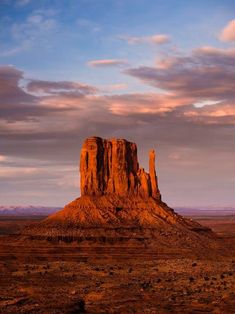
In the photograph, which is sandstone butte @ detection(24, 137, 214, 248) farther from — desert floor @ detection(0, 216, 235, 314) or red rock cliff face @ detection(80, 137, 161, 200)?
desert floor @ detection(0, 216, 235, 314)

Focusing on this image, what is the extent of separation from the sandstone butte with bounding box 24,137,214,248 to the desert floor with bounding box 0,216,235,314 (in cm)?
736

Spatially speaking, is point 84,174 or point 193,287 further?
point 84,174

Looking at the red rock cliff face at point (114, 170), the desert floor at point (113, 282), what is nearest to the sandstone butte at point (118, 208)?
the red rock cliff face at point (114, 170)

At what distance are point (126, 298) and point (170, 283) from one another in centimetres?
1358

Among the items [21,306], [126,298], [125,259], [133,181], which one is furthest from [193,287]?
[133,181]

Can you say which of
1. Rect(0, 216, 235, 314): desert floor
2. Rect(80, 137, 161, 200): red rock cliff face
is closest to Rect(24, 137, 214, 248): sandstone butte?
Rect(80, 137, 161, 200): red rock cliff face

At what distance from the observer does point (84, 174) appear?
143 m

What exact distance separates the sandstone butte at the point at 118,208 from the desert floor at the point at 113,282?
24.1 feet

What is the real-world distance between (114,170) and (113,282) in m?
77.9

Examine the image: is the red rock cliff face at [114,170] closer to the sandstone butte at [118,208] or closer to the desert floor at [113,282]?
the sandstone butte at [118,208]

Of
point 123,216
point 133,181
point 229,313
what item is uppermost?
point 133,181

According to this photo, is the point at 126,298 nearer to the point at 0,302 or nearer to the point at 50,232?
the point at 0,302

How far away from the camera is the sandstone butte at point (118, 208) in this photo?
12206 cm

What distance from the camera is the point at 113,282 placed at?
65.6 metres
